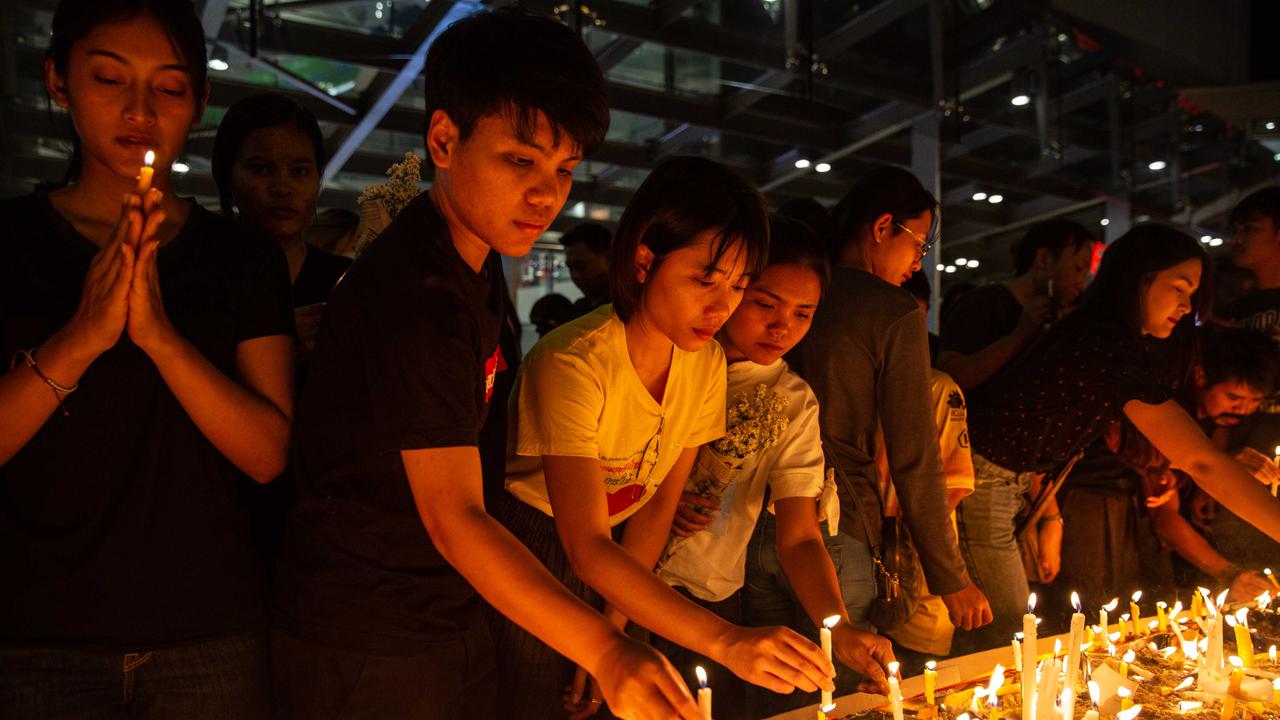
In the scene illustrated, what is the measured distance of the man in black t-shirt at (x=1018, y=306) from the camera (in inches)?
116

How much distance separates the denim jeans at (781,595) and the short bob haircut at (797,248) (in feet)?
2.06

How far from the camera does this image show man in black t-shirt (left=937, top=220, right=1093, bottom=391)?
9.69 feet

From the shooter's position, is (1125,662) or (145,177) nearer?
(145,177)

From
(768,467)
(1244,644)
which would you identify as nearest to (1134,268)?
(1244,644)

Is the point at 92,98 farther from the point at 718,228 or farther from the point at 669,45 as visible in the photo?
the point at 669,45

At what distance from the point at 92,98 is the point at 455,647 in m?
0.96

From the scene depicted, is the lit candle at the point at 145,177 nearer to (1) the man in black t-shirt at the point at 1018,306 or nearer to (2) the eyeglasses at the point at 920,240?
(2) the eyeglasses at the point at 920,240

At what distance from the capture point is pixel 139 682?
1.29 m

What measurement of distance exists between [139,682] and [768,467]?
1246 millimetres

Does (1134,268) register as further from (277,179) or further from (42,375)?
(42,375)

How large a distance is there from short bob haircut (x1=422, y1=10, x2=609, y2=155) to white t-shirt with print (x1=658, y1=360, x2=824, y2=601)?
0.85m

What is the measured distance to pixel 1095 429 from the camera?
8.86 feet

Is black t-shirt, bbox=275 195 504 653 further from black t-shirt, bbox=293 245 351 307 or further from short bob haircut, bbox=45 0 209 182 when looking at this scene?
black t-shirt, bbox=293 245 351 307

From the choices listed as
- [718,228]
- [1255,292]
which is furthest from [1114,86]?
[718,228]
